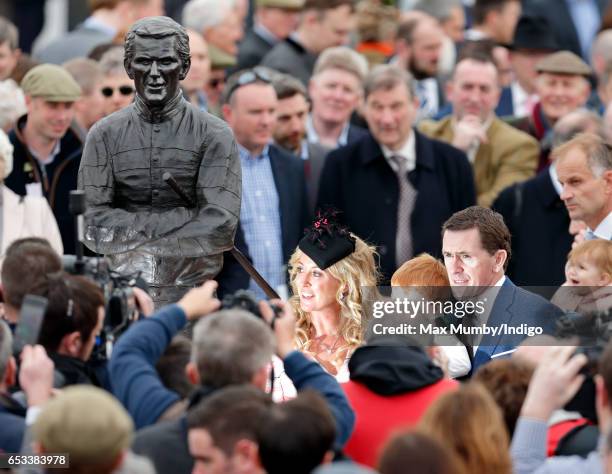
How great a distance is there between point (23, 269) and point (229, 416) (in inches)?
66.6

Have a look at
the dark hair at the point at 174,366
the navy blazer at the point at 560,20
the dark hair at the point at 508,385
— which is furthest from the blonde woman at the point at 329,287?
the navy blazer at the point at 560,20

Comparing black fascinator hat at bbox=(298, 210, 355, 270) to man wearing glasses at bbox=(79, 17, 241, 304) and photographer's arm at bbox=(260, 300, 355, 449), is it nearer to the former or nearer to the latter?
man wearing glasses at bbox=(79, 17, 241, 304)

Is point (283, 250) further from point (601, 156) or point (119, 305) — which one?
point (119, 305)

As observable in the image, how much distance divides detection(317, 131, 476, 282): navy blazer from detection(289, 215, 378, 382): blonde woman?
282cm

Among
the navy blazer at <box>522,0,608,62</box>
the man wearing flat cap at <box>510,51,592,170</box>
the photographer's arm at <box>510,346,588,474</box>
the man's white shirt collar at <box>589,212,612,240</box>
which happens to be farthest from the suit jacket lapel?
the navy blazer at <box>522,0,608,62</box>

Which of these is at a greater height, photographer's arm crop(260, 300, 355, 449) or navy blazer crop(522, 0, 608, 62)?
navy blazer crop(522, 0, 608, 62)

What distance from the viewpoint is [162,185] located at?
25.4 feet

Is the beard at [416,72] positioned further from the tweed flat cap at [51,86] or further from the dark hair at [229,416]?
the dark hair at [229,416]

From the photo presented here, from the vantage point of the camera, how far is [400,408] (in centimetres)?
642

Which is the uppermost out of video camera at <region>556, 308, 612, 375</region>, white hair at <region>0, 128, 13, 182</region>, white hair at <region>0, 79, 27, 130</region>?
white hair at <region>0, 79, 27, 130</region>

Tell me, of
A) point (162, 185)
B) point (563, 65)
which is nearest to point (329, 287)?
point (162, 185)

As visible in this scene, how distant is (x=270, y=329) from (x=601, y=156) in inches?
139

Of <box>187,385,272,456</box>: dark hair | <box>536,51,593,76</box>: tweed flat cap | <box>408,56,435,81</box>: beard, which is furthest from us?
<box>408,56,435,81</box>: beard

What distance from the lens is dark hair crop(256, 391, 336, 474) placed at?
542 centimetres
